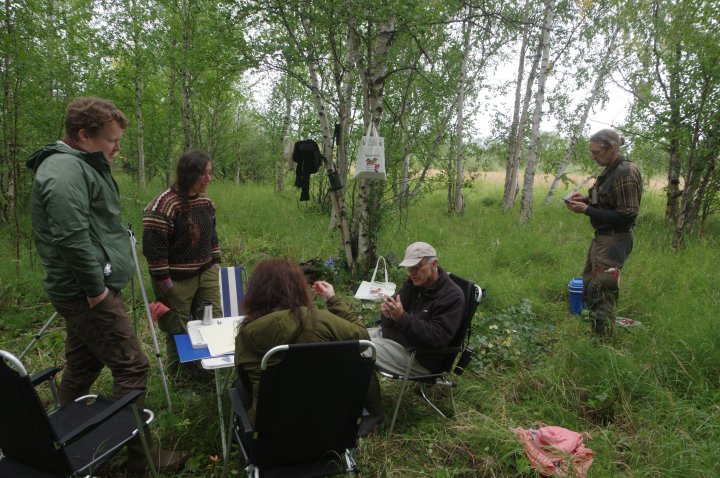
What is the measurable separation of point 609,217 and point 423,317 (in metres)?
1.87

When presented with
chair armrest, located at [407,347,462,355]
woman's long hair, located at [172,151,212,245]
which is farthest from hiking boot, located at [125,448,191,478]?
chair armrest, located at [407,347,462,355]

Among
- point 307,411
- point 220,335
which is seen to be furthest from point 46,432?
point 220,335

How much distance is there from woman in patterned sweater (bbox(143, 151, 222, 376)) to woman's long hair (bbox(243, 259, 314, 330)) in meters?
1.21

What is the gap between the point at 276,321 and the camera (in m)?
1.89

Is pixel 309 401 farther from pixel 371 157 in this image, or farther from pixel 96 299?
pixel 371 157

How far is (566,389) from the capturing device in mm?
3104

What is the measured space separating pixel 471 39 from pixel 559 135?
243 inches

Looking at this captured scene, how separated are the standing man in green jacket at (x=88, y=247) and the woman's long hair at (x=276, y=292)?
2.31 ft

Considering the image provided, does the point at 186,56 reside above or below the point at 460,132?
above

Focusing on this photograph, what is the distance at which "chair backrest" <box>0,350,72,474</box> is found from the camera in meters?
1.56

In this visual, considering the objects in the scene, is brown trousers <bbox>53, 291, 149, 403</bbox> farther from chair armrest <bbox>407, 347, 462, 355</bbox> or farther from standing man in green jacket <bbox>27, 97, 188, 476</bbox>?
chair armrest <bbox>407, 347, 462, 355</bbox>

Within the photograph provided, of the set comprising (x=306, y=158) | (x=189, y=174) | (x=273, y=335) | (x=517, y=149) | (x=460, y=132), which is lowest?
(x=273, y=335)

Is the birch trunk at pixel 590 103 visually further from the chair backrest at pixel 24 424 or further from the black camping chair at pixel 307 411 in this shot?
the chair backrest at pixel 24 424

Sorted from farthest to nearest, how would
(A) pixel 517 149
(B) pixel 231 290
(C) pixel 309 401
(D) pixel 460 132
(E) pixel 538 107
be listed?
(A) pixel 517 149 < (D) pixel 460 132 < (E) pixel 538 107 < (B) pixel 231 290 < (C) pixel 309 401
